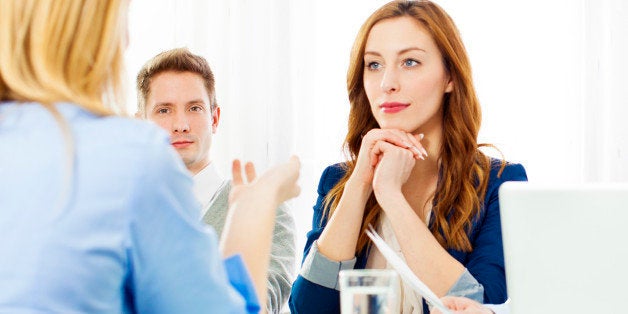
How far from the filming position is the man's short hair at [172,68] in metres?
2.54

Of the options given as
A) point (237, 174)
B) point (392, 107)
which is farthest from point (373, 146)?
point (237, 174)

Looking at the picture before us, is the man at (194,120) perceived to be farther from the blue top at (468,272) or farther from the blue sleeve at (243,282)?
the blue sleeve at (243,282)

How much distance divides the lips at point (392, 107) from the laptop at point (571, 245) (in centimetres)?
110

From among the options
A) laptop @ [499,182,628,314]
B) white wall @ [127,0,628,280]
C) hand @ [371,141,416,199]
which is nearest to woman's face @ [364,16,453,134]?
hand @ [371,141,416,199]

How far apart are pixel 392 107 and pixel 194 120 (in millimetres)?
719

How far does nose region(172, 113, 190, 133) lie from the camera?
8.07 ft

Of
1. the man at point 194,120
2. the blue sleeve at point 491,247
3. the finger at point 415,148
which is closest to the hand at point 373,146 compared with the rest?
the finger at point 415,148

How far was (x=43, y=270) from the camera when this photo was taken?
0.78m

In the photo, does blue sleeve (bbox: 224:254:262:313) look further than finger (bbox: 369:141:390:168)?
No

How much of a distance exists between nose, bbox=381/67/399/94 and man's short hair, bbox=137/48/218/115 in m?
0.72

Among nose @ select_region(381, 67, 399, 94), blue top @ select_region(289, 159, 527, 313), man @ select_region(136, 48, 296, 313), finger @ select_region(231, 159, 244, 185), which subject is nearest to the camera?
finger @ select_region(231, 159, 244, 185)

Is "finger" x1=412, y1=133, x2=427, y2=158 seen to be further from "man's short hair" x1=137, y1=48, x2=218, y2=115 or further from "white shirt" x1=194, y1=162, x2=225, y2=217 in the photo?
"man's short hair" x1=137, y1=48, x2=218, y2=115

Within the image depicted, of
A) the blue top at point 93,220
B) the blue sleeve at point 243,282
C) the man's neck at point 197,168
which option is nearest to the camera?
the blue top at point 93,220

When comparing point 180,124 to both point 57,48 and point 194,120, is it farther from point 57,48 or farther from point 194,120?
point 57,48
